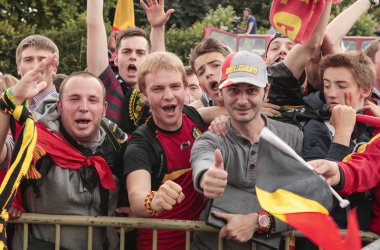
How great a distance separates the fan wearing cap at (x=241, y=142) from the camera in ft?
12.6

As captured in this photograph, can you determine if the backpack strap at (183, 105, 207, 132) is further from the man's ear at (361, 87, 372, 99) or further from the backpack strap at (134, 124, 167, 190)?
the man's ear at (361, 87, 372, 99)

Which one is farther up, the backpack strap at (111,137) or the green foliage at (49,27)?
the green foliage at (49,27)

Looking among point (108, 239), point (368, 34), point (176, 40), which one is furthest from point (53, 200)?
point (368, 34)

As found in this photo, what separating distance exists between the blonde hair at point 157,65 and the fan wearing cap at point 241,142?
1.27 ft

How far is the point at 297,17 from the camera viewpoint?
445 cm

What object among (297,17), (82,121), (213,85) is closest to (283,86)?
(297,17)

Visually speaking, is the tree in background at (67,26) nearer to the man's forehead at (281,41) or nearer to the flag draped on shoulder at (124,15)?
the flag draped on shoulder at (124,15)

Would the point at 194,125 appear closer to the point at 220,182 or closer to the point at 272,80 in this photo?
the point at 272,80

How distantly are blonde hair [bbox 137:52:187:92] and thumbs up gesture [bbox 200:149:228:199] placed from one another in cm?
101

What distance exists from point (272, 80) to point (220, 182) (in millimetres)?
1127

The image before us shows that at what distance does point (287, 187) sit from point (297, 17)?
5.03 feet

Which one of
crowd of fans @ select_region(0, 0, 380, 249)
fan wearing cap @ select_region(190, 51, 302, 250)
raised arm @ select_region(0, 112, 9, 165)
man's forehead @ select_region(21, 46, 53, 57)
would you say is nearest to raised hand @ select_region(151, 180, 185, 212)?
crowd of fans @ select_region(0, 0, 380, 249)

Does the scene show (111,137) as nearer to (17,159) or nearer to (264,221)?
(17,159)

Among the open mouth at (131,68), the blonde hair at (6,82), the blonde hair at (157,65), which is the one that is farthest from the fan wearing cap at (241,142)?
the blonde hair at (6,82)
